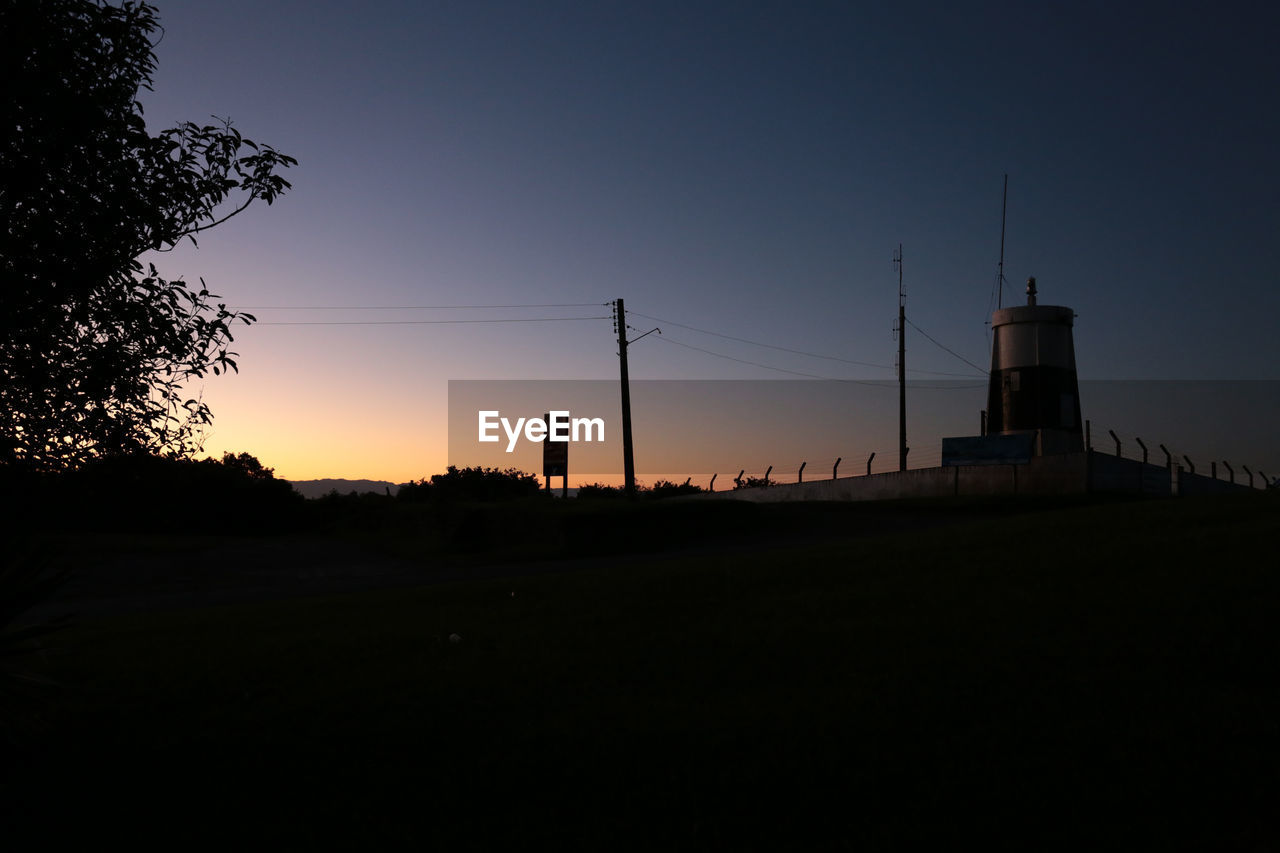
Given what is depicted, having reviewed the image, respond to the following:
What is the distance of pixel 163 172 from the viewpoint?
7.49 meters

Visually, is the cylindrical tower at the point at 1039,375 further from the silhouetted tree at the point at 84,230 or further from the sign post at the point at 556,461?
the silhouetted tree at the point at 84,230

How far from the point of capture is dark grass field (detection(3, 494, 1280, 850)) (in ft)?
14.4

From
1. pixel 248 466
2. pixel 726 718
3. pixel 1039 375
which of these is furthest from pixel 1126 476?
pixel 248 466

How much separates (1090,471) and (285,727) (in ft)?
83.2

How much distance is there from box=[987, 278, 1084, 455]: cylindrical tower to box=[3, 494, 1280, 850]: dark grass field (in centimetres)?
2075

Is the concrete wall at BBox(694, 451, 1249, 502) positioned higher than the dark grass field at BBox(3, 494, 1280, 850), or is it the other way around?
the concrete wall at BBox(694, 451, 1249, 502)

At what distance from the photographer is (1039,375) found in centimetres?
3075

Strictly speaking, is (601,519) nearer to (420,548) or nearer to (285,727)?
(420,548)

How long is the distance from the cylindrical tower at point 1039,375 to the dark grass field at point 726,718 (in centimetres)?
2075

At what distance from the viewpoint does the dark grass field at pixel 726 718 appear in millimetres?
4398

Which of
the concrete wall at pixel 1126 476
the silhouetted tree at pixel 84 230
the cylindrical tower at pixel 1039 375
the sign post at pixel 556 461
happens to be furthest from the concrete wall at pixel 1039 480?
the silhouetted tree at pixel 84 230

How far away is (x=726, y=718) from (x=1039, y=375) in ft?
93.3

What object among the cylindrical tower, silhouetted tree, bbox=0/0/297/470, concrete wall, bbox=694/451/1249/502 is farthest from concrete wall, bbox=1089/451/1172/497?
silhouetted tree, bbox=0/0/297/470

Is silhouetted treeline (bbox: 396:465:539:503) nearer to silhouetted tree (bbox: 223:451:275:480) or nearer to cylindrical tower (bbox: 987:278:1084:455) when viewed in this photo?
silhouetted tree (bbox: 223:451:275:480)
